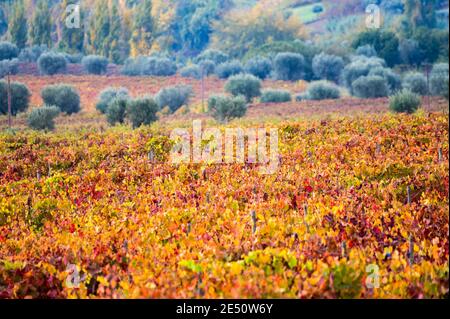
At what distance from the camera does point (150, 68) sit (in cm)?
5797

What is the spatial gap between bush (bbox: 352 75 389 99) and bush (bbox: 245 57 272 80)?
59.3 feet

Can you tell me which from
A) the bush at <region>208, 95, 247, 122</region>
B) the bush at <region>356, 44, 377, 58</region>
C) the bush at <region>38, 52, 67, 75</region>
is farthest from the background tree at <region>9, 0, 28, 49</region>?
the bush at <region>208, 95, 247, 122</region>

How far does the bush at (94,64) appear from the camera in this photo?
55812mm

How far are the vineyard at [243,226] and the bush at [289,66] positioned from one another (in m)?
40.8

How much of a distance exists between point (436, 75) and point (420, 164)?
1166 inches

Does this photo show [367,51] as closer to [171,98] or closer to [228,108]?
[171,98]

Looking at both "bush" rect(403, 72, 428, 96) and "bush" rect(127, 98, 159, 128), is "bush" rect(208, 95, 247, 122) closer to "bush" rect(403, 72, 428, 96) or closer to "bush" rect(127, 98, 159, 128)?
"bush" rect(127, 98, 159, 128)

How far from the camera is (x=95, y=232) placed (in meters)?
7.79

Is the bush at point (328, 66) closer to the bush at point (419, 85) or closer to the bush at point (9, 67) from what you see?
the bush at point (419, 85)

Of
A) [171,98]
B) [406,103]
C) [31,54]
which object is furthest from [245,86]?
[31,54]

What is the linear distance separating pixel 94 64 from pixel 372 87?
1054 inches

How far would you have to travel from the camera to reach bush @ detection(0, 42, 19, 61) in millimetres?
57381

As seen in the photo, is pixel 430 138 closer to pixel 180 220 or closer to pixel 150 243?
pixel 180 220
